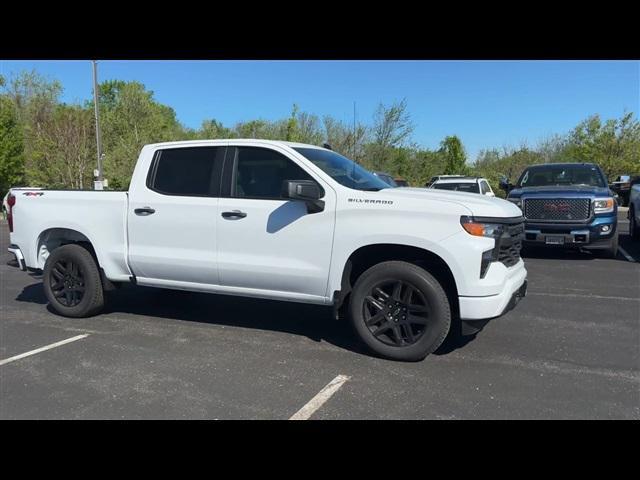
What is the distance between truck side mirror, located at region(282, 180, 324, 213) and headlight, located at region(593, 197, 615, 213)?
6639mm

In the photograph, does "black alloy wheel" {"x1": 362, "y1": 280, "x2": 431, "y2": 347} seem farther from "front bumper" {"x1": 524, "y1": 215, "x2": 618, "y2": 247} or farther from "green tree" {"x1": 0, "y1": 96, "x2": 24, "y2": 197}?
"green tree" {"x1": 0, "y1": 96, "x2": 24, "y2": 197}

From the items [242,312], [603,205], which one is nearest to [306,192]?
[242,312]

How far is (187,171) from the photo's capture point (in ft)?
16.9

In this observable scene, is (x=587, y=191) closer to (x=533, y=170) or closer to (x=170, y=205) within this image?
(x=533, y=170)

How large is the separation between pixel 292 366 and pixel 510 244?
7.03ft

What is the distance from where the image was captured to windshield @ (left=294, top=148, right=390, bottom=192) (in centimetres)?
469

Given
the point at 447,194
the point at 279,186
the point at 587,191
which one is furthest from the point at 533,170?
the point at 279,186

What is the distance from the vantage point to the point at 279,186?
4746mm

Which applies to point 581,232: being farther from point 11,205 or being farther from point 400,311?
point 11,205

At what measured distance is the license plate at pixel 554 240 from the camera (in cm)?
905

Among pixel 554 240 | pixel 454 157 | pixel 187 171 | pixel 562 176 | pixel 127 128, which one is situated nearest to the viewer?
pixel 187 171

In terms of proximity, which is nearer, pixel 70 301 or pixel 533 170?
pixel 70 301

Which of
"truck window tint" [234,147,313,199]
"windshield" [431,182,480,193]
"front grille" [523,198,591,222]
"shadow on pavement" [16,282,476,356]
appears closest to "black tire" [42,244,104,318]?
"shadow on pavement" [16,282,476,356]
